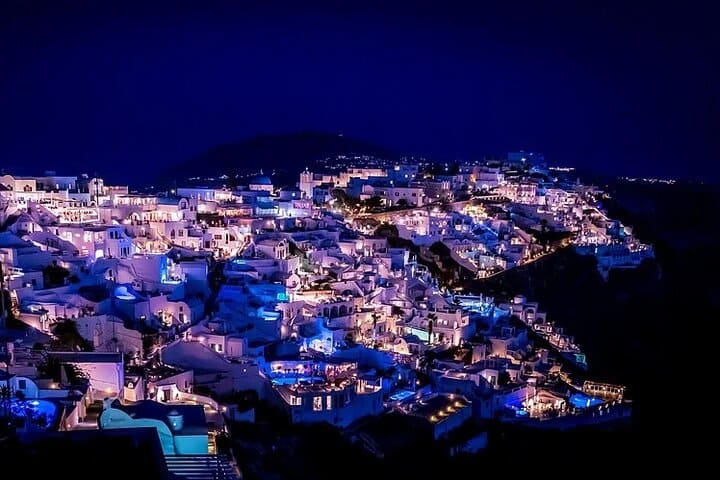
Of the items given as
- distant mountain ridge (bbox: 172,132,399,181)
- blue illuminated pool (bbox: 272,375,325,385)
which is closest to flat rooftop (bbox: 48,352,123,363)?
blue illuminated pool (bbox: 272,375,325,385)

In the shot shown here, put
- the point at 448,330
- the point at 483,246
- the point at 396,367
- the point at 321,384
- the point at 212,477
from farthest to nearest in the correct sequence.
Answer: the point at 483,246 → the point at 448,330 → the point at 396,367 → the point at 321,384 → the point at 212,477

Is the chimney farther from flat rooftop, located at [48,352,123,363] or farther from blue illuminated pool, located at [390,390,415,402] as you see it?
blue illuminated pool, located at [390,390,415,402]

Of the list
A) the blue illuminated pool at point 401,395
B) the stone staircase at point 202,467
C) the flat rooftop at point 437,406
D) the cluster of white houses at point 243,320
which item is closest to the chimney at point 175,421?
the cluster of white houses at point 243,320

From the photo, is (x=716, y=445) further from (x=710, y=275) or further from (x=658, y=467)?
(x=710, y=275)

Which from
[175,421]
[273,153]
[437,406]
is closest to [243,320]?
[437,406]

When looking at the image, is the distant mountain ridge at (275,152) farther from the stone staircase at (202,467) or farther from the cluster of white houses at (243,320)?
the stone staircase at (202,467)

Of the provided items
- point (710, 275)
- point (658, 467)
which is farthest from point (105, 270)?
point (710, 275)

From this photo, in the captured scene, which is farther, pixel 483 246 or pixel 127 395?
pixel 483 246
